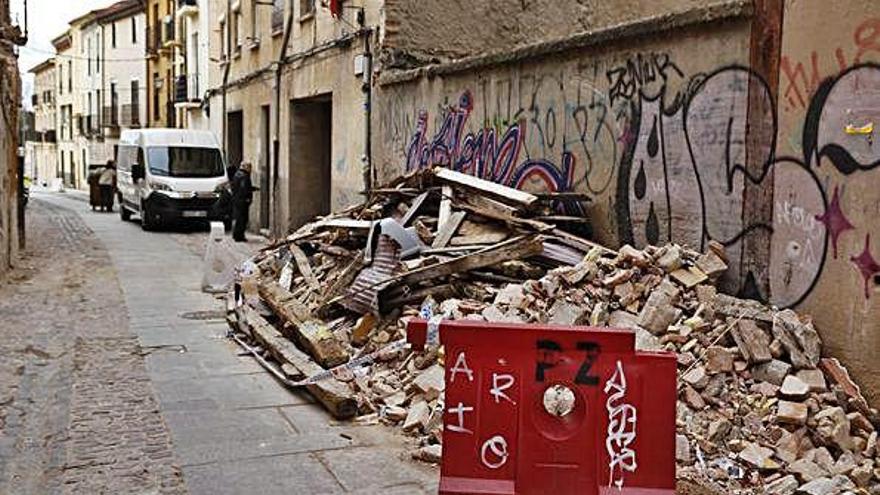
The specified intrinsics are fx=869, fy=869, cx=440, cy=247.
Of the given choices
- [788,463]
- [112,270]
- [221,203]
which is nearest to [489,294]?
[788,463]

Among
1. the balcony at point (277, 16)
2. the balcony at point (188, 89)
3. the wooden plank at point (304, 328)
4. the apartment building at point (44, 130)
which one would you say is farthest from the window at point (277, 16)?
the apartment building at point (44, 130)

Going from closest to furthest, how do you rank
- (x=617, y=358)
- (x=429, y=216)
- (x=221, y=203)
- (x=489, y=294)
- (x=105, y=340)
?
(x=617, y=358) → (x=489, y=294) → (x=105, y=340) → (x=429, y=216) → (x=221, y=203)

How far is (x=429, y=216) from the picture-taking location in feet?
31.0

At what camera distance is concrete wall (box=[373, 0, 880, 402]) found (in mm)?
5461

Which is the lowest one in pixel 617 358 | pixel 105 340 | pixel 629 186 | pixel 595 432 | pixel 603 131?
pixel 105 340

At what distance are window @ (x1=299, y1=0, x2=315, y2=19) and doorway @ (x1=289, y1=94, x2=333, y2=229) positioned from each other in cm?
182

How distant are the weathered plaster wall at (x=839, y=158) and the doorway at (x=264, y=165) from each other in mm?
15782

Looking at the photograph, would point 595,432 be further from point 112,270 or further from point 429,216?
point 112,270

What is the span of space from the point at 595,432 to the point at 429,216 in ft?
19.0

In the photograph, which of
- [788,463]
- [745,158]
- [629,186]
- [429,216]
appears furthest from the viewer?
[429,216]

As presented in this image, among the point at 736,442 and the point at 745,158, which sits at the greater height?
the point at 745,158

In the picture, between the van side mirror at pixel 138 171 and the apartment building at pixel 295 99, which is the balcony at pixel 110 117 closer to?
the apartment building at pixel 295 99

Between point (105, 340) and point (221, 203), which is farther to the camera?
point (221, 203)

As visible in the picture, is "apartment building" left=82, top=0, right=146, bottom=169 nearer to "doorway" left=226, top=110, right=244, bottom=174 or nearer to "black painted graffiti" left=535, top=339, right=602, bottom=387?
"doorway" left=226, top=110, right=244, bottom=174
